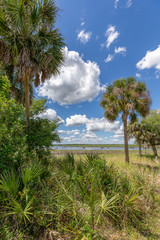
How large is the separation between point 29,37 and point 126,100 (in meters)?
10.6

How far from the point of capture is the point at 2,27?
280 inches

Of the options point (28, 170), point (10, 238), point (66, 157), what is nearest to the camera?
point (10, 238)

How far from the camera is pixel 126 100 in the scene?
43.3 ft

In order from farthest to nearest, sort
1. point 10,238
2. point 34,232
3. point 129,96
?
point 129,96 → point 34,232 → point 10,238

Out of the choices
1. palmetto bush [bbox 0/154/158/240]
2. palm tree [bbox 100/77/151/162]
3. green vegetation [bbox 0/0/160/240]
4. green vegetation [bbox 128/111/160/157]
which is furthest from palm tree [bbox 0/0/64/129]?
green vegetation [bbox 128/111/160/157]

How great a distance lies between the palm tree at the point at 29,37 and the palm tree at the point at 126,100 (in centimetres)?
736

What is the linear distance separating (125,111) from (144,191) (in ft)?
32.8

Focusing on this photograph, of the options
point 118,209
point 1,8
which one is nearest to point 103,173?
point 118,209

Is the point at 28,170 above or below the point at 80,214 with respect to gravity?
above

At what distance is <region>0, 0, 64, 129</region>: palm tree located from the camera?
7008 millimetres

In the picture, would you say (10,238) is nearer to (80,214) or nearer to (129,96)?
(80,214)

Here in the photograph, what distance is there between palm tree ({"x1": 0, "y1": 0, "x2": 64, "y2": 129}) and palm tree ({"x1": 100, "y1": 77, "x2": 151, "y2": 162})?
7.36m

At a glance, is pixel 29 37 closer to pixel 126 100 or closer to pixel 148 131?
pixel 126 100

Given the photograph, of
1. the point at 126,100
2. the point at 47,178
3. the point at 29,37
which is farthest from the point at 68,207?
the point at 126,100
